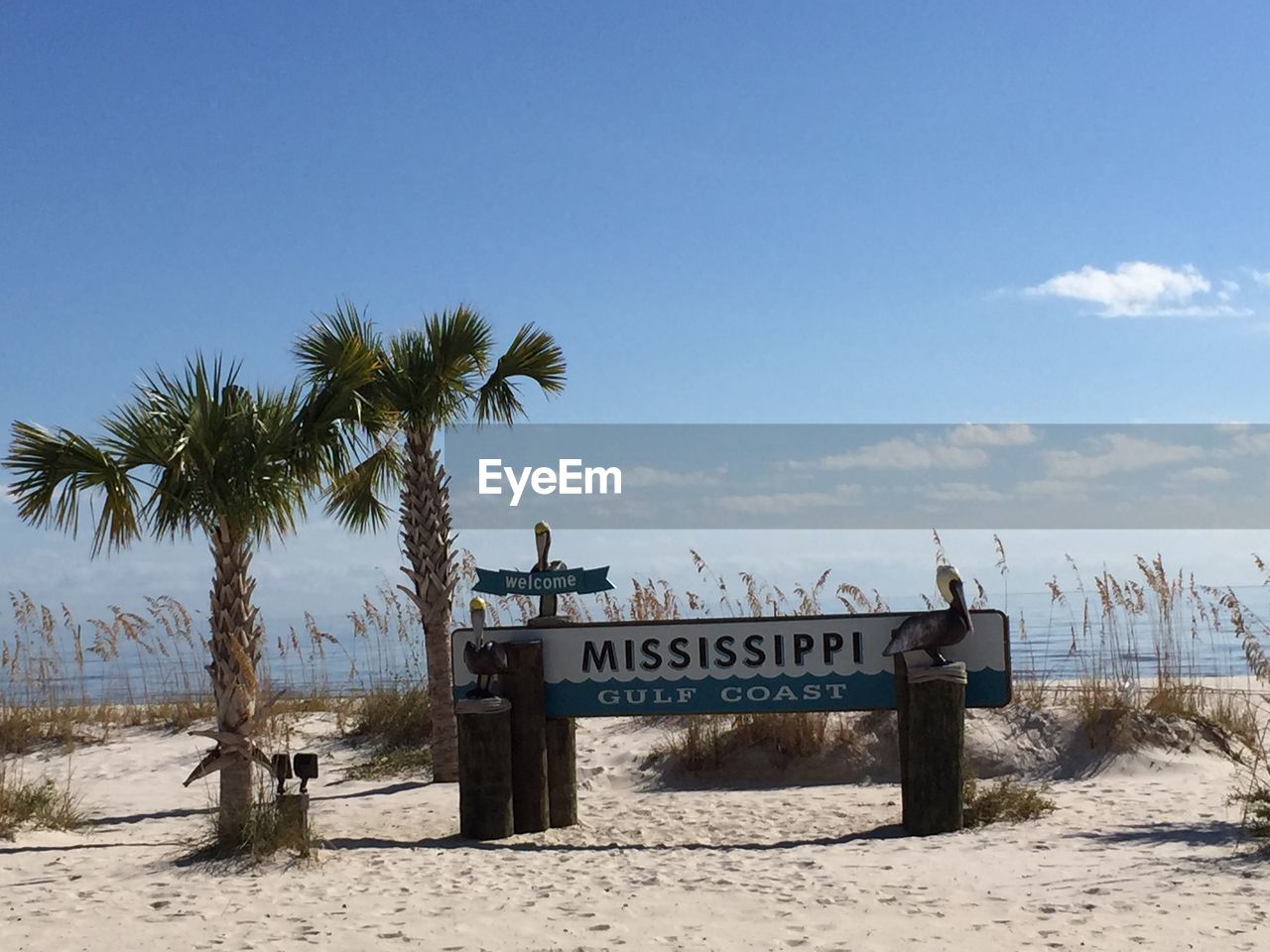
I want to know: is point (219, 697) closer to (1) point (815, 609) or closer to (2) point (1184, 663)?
(1) point (815, 609)

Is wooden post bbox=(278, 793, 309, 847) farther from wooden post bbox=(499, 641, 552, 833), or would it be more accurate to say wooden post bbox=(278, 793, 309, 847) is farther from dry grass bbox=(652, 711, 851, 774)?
dry grass bbox=(652, 711, 851, 774)

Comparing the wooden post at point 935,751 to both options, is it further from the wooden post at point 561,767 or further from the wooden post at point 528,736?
the wooden post at point 528,736

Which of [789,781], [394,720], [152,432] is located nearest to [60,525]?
[152,432]

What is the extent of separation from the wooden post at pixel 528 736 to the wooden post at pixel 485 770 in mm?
158

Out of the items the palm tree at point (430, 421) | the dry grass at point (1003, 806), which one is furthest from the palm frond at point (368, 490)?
→ the dry grass at point (1003, 806)

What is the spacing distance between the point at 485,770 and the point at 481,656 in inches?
33.9

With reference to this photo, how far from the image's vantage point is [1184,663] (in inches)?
527

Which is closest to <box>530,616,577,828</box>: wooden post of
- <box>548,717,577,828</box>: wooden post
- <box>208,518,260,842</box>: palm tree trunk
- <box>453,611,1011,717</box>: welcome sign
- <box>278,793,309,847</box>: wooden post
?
<box>548,717,577,828</box>: wooden post

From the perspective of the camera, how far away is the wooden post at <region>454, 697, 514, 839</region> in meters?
9.49

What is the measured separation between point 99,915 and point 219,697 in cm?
305

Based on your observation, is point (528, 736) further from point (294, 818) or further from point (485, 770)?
point (294, 818)

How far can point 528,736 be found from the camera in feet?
32.0

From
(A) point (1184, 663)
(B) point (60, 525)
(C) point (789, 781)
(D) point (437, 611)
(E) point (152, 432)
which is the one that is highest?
(E) point (152, 432)

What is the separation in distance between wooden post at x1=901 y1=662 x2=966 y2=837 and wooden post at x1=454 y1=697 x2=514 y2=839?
3.02 metres
